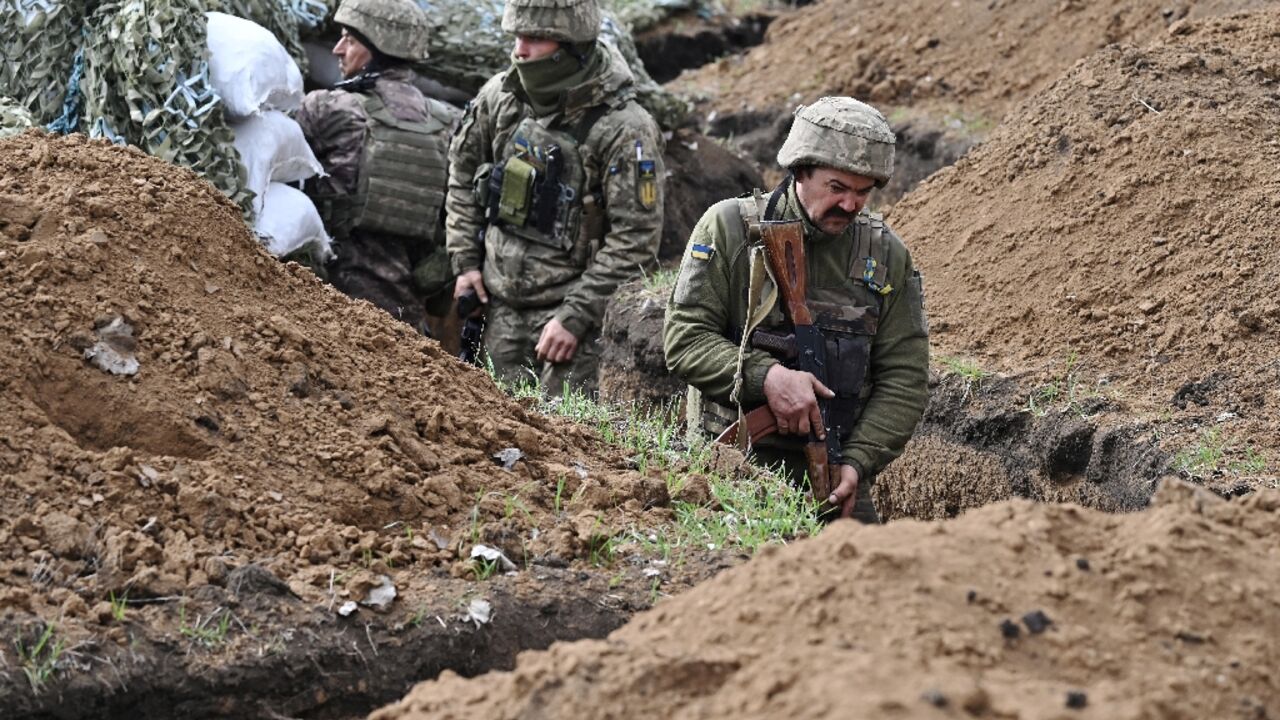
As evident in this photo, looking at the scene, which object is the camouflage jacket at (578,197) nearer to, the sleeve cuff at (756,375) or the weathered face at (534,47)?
the weathered face at (534,47)

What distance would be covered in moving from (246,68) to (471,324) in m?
1.60

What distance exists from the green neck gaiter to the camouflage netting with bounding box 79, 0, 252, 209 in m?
1.35

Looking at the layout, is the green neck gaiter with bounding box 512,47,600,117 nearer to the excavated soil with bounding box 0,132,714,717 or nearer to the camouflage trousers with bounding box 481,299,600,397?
the camouflage trousers with bounding box 481,299,600,397

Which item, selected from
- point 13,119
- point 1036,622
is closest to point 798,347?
point 1036,622

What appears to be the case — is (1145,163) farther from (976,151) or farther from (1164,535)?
(1164,535)

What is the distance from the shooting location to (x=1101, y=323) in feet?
26.4

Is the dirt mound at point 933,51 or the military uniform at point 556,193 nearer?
the military uniform at point 556,193

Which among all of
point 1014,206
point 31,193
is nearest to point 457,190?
point 1014,206

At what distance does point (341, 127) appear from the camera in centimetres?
918

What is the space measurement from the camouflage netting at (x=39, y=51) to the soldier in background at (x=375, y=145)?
125cm

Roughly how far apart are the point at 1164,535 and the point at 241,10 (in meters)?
6.64

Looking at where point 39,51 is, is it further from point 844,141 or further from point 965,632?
point 965,632

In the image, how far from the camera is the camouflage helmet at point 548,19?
7809 millimetres

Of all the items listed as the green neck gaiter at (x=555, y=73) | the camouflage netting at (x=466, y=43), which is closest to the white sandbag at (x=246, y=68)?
the green neck gaiter at (x=555, y=73)
